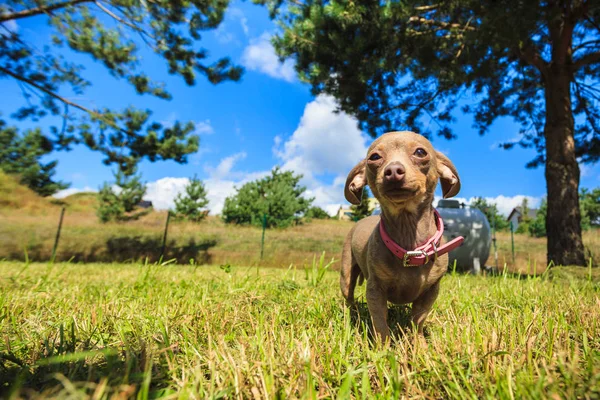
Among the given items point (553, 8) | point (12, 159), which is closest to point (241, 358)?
point (553, 8)

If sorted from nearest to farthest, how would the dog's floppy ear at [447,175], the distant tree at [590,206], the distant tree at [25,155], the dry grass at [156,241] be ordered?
the dog's floppy ear at [447,175] < the distant tree at [25,155] < the dry grass at [156,241] < the distant tree at [590,206]

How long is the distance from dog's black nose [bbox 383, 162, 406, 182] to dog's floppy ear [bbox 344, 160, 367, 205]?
46 centimetres

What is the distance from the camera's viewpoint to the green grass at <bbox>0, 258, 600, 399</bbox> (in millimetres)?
989

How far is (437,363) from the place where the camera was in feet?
3.83

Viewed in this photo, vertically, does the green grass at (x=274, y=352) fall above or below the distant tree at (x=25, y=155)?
below

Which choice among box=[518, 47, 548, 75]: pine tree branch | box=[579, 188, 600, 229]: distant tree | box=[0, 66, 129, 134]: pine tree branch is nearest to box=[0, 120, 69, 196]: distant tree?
box=[0, 66, 129, 134]: pine tree branch

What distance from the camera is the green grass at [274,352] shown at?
0.99m

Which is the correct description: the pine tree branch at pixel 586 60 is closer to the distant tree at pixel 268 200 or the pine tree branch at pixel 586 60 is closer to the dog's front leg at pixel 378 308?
the dog's front leg at pixel 378 308

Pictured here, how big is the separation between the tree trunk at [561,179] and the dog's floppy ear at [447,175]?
16.8 ft

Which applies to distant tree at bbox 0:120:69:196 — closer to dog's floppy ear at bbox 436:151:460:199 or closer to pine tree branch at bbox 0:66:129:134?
pine tree branch at bbox 0:66:129:134

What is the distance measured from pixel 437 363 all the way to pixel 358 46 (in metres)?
5.86

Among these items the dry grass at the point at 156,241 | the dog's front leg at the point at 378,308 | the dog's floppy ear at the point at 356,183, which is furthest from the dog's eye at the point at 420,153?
the dry grass at the point at 156,241

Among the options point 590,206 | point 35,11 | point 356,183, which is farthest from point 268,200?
point 590,206

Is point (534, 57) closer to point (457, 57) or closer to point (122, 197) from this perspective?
point (457, 57)
